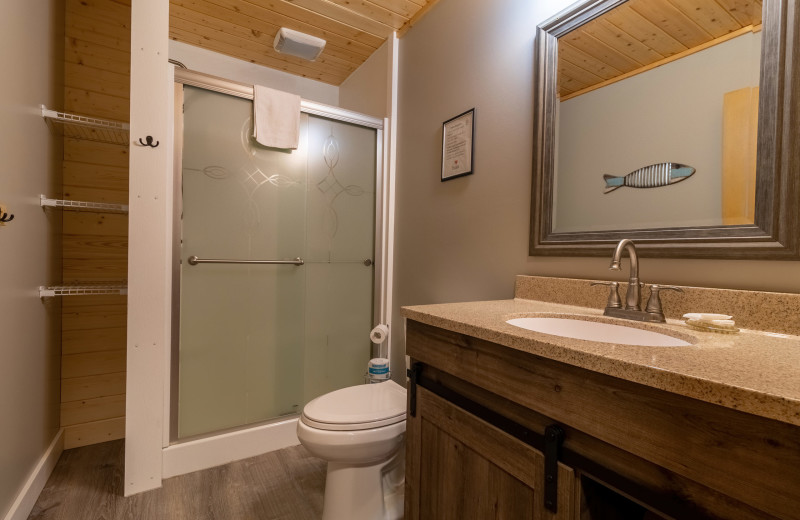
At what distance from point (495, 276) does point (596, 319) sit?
1.77 feet

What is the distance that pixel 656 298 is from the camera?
94cm

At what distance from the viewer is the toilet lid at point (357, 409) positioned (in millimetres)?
1250

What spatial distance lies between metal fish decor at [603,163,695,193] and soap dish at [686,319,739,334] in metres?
0.41

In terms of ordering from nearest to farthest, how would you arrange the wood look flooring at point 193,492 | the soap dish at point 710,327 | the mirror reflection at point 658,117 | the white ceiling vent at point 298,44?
the soap dish at point 710,327 → the mirror reflection at point 658,117 → the wood look flooring at point 193,492 → the white ceiling vent at point 298,44

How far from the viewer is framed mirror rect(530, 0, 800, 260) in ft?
2.69

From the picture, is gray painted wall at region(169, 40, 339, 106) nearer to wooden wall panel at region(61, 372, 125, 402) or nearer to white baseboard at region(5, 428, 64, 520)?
wooden wall panel at region(61, 372, 125, 402)

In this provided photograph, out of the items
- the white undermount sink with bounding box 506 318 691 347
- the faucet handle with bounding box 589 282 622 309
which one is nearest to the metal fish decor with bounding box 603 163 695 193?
the faucet handle with bounding box 589 282 622 309

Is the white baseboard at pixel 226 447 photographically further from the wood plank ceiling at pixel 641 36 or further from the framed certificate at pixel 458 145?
the wood plank ceiling at pixel 641 36

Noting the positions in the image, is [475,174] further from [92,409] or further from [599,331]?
[92,409]

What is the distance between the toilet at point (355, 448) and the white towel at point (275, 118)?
4.30 ft

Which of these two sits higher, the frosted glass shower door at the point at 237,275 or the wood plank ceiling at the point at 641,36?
the wood plank ceiling at the point at 641,36

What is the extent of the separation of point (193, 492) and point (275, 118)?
70.4 inches

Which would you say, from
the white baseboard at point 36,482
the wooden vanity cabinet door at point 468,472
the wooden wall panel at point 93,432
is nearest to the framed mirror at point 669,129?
the wooden vanity cabinet door at point 468,472

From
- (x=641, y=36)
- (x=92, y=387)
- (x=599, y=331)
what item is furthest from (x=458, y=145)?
(x=92, y=387)
